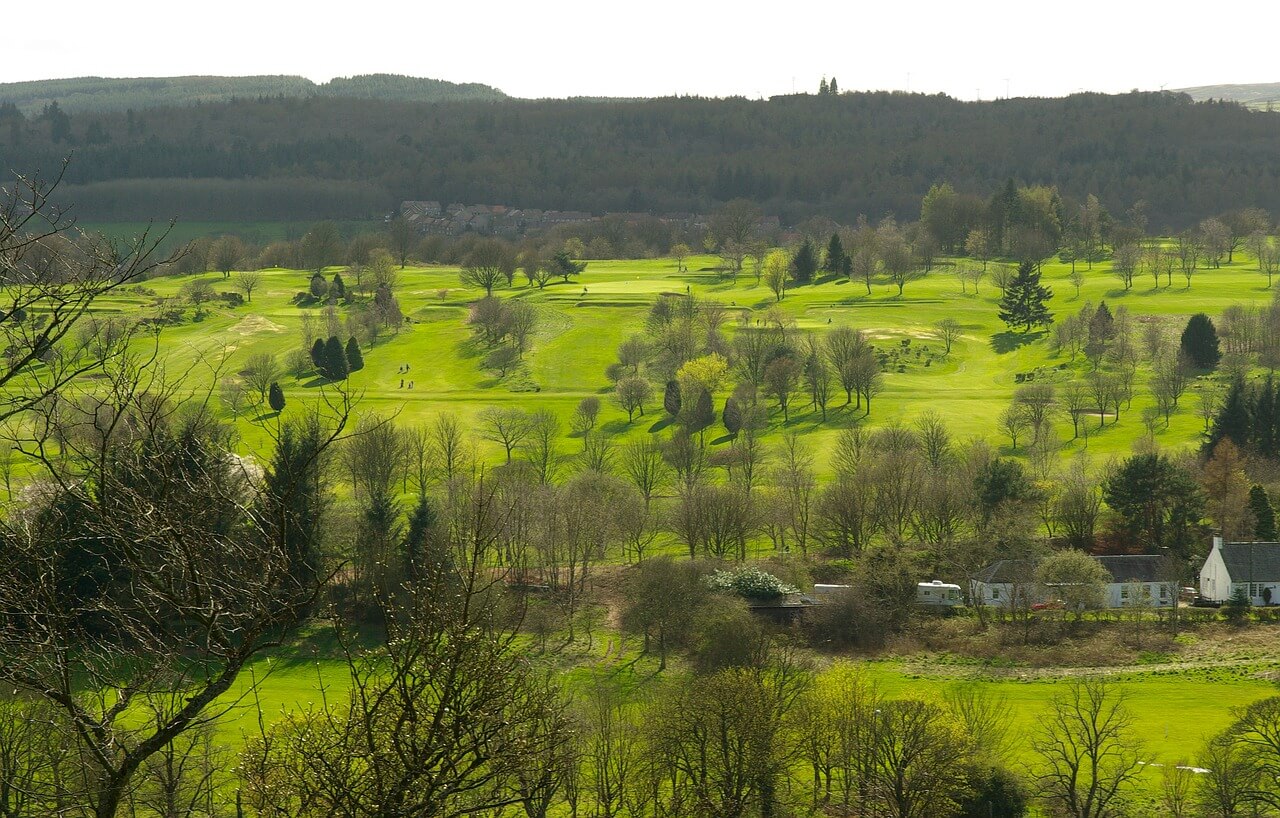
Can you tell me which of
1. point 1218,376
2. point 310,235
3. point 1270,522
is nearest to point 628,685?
point 1270,522

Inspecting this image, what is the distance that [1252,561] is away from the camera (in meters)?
48.5

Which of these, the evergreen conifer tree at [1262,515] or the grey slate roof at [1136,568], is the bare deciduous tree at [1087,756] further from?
the evergreen conifer tree at [1262,515]

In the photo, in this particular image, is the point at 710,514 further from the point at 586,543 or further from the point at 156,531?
the point at 156,531

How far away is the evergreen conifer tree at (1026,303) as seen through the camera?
94.4 metres

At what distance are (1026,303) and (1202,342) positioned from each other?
1641 centimetres

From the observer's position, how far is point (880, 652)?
143 ft

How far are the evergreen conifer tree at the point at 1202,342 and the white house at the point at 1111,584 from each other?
3544cm

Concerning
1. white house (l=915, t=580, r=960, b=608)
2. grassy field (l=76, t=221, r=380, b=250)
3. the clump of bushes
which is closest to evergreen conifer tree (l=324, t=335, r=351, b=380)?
the clump of bushes

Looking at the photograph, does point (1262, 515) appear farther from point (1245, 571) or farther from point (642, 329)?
point (642, 329)

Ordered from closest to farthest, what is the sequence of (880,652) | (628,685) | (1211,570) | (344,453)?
(628,685) < (880,652) < (1211,570) < (344,453)

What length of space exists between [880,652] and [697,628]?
703 cm

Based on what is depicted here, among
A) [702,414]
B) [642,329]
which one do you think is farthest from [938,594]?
[642,329]

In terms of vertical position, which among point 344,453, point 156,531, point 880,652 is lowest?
point 880,652

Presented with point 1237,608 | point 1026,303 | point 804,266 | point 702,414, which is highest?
point 804,266
